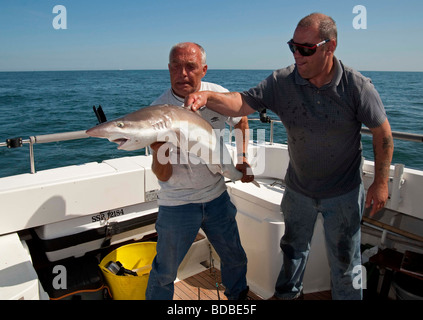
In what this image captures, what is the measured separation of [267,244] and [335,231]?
875 mm

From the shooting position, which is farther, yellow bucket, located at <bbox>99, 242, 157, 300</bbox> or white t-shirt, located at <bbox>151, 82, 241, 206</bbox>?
yellow bucket, located at <bbox>99, 242, 157, 300</bbox>

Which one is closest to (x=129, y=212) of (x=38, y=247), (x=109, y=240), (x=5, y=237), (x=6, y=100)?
(x=109, y=240)

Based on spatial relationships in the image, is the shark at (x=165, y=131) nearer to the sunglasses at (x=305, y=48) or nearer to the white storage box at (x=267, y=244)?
→ the sunglasses at (x=305, y=48)

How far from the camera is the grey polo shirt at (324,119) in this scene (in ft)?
7.98

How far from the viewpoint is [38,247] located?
347 cm

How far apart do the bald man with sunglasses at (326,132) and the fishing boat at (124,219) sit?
0.68 m

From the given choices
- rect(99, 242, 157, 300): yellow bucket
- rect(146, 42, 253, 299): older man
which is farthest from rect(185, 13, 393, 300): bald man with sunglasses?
rect(99, 242, 157, 300): yellow bucket

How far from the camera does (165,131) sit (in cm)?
222

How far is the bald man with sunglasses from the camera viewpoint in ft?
7.89

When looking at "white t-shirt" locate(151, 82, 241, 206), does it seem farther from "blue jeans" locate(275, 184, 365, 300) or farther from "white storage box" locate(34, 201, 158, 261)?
"white storage box" locate(34, 201, 158, 261)

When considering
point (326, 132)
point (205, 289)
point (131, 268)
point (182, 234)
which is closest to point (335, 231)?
point (326, 132)

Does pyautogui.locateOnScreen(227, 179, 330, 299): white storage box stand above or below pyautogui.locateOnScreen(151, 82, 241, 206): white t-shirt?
below

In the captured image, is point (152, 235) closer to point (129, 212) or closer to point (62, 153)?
point (129, 212)

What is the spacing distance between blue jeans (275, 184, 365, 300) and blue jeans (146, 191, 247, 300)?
505 millimetres
